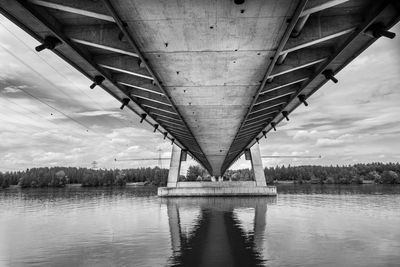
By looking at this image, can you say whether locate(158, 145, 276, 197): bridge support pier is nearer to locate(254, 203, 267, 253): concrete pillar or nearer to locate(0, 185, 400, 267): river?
locate(254, 203, 267, 253): concrete pillar

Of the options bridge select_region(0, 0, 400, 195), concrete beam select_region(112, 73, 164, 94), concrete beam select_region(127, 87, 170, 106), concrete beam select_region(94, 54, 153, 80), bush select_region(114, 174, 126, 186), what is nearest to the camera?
bridge select_region(0, 0, 400, 195)

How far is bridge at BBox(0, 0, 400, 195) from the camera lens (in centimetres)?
778

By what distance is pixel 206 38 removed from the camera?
911cm

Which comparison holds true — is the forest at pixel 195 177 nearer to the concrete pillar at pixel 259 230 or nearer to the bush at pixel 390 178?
the bush at pixel 390 178

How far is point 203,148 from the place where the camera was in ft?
108

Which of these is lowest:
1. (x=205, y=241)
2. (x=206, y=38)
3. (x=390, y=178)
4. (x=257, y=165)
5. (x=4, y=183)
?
(x=205, y=241)

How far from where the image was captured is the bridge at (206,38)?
778cm

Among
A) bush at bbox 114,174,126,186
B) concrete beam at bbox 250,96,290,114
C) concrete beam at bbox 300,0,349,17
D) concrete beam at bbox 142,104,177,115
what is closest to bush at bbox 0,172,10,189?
bush at bbox 114,174,126,186

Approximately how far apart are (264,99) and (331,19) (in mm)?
7270

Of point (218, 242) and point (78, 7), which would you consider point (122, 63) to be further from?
point (218, 242)

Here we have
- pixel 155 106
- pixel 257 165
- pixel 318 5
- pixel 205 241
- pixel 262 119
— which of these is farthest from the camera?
pixel 257 165

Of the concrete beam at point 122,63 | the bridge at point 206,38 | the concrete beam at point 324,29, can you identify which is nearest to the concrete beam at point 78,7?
the bridge at point 206,38

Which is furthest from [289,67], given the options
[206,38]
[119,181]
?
[119,181]

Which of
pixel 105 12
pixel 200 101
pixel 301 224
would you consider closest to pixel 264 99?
pixel 200 101
